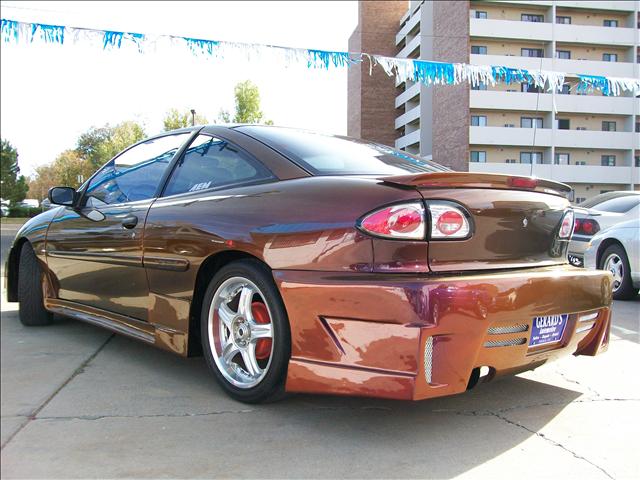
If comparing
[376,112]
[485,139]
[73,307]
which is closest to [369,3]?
[376,112]

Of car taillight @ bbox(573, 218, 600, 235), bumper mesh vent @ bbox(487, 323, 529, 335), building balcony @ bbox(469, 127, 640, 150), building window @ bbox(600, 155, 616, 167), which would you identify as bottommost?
bumper mesh vent @ bbox(487, 323, 529, 335)

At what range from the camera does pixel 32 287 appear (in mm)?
4441

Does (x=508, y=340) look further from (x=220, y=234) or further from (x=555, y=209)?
(x=220, y=234)

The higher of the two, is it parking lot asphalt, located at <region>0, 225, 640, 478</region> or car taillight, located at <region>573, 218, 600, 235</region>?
car taillight, located at <region>573, 218, 600, 235</region>

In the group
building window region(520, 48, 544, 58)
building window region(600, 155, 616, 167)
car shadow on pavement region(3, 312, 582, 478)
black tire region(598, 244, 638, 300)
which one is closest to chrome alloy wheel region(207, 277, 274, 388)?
car shadow on pavement region(3, 312, 582, 478)

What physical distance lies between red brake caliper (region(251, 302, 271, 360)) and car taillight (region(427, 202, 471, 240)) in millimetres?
981

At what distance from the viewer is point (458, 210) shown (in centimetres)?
246

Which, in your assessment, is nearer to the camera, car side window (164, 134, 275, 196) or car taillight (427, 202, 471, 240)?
car taillight (427, 202, 471, 240)

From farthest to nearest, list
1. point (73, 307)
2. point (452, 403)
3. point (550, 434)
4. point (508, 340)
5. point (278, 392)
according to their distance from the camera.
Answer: point (73, 307)
point (452, 403)
point (278, 392)
point (550, 434)
point (508, 340)

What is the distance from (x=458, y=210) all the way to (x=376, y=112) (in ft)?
204

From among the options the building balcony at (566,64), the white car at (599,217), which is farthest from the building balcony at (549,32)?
the white car at (599,217)

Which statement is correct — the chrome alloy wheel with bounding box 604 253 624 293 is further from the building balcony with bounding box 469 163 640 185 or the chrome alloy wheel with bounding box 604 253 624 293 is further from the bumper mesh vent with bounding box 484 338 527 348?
the building balcony with bounding box 469 163 640 185

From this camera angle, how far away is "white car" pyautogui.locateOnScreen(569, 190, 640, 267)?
7508 mm

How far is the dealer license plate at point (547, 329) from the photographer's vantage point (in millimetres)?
2541
